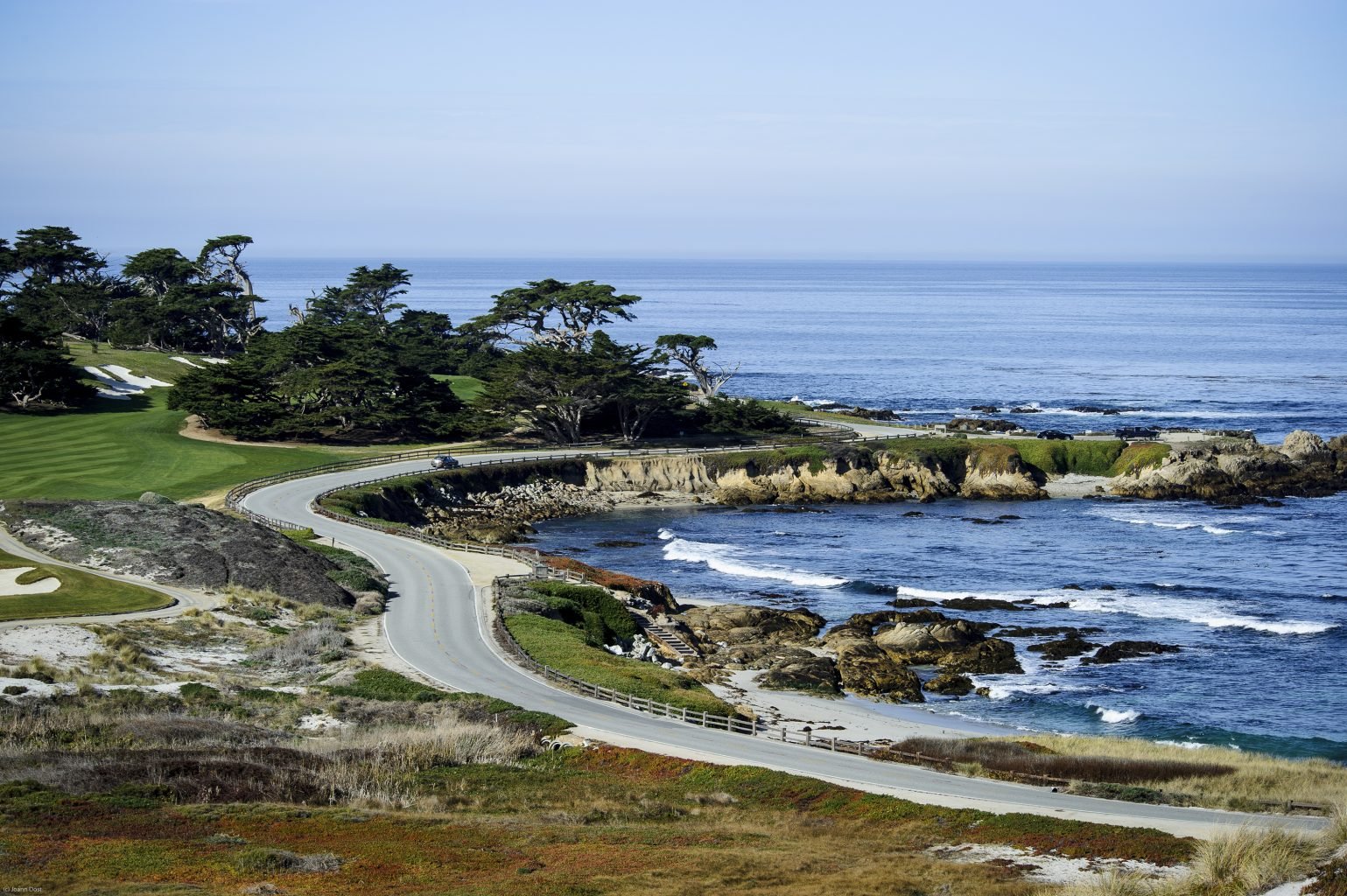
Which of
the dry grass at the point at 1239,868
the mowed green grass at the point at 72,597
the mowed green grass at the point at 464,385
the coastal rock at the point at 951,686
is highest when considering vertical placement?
the mowed green grass at the point at 464,385

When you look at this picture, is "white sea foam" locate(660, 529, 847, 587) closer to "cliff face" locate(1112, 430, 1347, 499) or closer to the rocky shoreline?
the rocky shoreline

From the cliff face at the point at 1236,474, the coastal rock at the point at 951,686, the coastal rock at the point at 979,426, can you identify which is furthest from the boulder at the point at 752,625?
the coastal rock at the point at 979,426

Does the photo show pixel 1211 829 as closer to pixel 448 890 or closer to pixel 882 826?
pixel 882 826

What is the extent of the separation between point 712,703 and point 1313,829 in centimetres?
1674

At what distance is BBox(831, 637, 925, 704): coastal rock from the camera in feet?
145

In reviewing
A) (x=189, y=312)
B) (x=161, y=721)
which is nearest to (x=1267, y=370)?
(x=189, y=312)

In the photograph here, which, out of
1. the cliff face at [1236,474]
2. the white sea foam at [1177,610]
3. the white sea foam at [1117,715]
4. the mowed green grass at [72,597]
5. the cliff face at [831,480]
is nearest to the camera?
the white sea foam at [1117,715]

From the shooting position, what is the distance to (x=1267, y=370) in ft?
518

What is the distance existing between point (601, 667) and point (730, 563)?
84.4ft

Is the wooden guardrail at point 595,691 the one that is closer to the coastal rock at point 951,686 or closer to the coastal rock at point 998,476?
the coastal rock at point 951,686

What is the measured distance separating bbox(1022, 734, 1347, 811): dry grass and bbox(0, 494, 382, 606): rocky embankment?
27.1 meters

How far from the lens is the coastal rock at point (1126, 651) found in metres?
47.7

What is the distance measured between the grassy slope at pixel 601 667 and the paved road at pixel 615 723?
1199 mm

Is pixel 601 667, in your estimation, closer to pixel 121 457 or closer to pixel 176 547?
pixel 176 547
